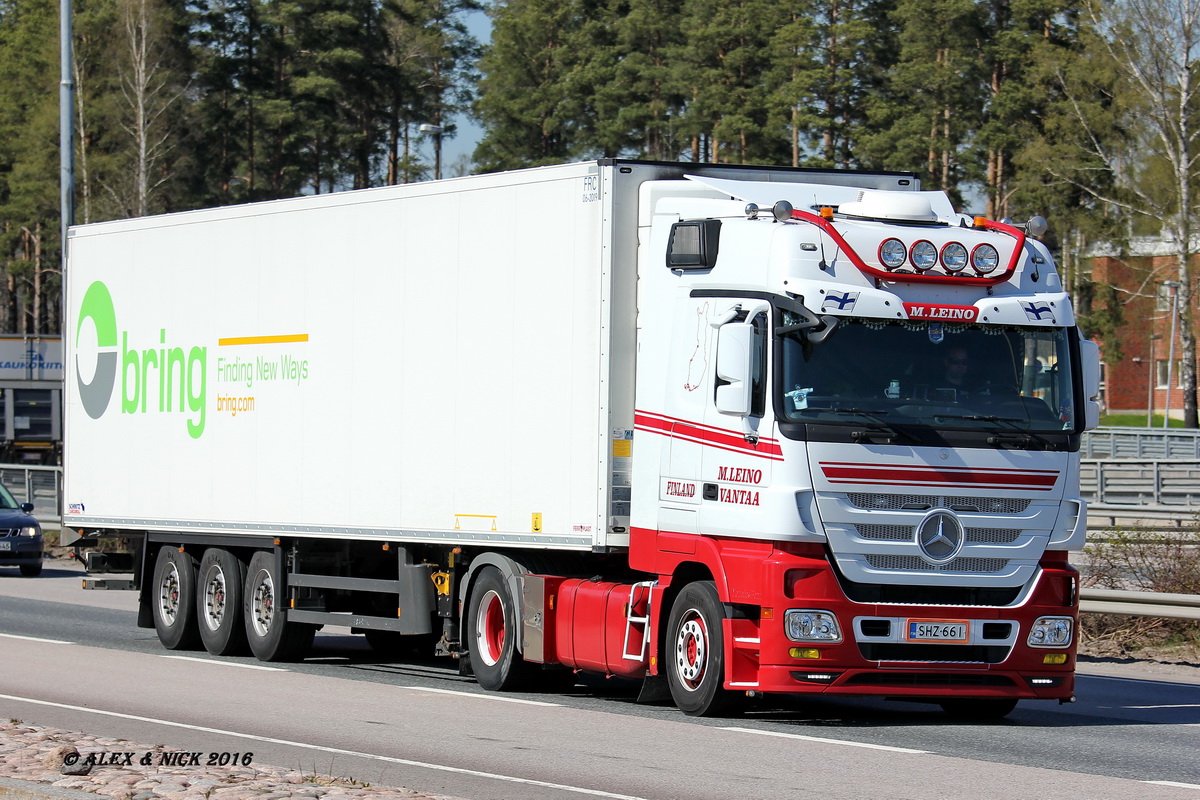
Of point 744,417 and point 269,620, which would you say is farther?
point 269,620

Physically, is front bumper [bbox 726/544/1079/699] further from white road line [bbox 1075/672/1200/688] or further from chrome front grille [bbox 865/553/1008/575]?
white road line [bbox 1075/672/1200/688]

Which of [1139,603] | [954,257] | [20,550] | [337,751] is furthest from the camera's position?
[20,550]

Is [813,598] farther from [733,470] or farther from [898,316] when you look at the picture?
[898,316]

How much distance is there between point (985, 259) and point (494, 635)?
484cm

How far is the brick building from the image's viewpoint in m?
61.1

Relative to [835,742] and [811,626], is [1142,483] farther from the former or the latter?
[835,742]

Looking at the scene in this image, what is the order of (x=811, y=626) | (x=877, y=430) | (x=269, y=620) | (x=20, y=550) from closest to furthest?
(x=811, y=626)
(x=877, y=430)
(x=269, y=620)
(x=20, y=550)

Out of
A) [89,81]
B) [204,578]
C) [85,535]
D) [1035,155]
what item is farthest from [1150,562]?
[89,81]

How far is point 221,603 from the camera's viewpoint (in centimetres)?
1686

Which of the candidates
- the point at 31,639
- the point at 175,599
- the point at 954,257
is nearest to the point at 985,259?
the point at 954,257

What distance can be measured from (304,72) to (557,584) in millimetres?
61241

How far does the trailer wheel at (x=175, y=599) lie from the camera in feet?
56.3

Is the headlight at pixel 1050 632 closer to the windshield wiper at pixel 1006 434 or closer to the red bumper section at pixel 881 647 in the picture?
the red bumper section at pixel 881 647

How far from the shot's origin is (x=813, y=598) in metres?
11.1
